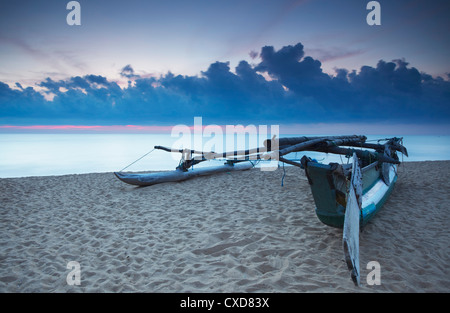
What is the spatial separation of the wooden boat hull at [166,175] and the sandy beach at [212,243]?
110cm

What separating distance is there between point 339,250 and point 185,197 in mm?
4951

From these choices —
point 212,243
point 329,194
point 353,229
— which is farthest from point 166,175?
point 353,229

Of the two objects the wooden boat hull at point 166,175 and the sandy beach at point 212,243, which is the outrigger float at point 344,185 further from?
the wooden boat hull at point 166,175

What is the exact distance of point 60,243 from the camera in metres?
4.59

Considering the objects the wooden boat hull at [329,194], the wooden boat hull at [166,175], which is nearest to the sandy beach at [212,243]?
the wooden boat hull at [329,194]

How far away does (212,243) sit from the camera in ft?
14.4

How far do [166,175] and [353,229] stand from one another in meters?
7.81

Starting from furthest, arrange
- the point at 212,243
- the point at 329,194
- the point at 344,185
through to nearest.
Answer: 1. the point at 212,243
2. the point at 344,185
3. the point at 329,194

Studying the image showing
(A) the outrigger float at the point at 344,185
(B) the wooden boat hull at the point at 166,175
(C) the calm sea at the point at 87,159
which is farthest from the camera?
(C) the calm sea at the point at 87,159

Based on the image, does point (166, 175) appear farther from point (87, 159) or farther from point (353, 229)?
point (87, 159)

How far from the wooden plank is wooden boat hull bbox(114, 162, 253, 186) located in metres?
7.27

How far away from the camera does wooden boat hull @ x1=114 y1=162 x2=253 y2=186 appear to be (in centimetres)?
892

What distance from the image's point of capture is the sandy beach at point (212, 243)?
3215 millimetres

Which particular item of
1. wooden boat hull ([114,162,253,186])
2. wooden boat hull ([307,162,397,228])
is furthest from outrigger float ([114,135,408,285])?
wooden boat hull ([114,162,253,186])
